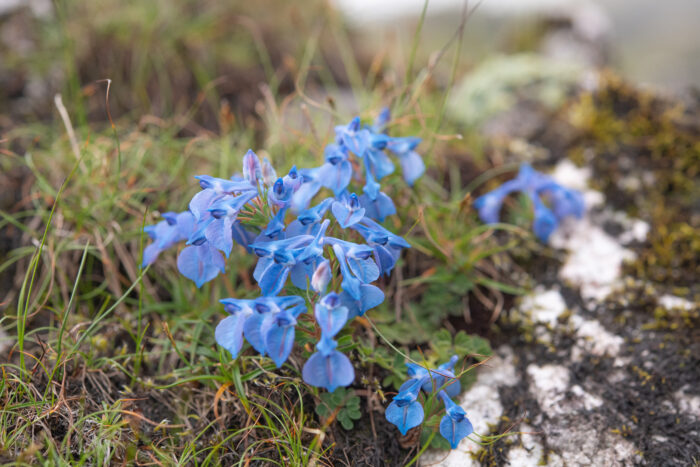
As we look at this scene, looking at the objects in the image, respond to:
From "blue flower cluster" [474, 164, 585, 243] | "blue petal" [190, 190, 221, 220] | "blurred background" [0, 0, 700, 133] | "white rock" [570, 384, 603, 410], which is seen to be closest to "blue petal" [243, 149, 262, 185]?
"blue petal" [190, 190, 221, 220]

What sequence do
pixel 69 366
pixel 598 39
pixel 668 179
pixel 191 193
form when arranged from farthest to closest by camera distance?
pixel 598 39 < pixel 668 179 < pixel 191 193 < pixel 69 366

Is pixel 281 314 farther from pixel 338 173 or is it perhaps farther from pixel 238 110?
pixel 238 110

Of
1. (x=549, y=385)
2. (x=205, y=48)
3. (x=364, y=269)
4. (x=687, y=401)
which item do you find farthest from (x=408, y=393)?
(x=205, y=48)

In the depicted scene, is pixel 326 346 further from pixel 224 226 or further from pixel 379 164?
pixel 379 164

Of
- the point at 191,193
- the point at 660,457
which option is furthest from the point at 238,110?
the point at 660,457

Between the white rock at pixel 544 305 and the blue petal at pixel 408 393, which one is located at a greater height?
the blue petal at pixel 408 393

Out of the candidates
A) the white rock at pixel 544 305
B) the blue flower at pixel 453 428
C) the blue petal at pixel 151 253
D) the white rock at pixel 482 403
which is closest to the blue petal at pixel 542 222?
the white rock at pixel 544 305

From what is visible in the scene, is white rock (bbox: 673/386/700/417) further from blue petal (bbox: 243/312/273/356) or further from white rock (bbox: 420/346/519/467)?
blue petal (bbox: 243/312/273/356)

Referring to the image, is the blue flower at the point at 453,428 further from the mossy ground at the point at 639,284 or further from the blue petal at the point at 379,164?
the blue petal at the point at 379,164
